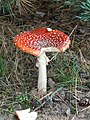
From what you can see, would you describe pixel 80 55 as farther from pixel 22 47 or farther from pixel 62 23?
pixel 22 47

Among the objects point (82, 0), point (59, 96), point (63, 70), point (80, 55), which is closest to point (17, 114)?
point (59, 96)

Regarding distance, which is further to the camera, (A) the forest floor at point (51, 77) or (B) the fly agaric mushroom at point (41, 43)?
(A) the forest floor at point (51, 77)

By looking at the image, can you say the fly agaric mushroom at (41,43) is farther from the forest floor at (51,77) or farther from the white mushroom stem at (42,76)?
the forest floor at (51,77)

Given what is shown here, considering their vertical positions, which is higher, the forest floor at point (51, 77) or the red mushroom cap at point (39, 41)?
the red mushroom cap at point (39, 41)

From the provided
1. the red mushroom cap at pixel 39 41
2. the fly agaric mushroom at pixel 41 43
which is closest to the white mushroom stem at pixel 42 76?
the fly agaric mushroom at pixel 41 43

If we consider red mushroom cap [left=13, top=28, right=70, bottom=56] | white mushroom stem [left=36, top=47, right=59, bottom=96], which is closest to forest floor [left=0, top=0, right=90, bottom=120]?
white mushroom stem [left=36, top=47, right=59, bottom=96]

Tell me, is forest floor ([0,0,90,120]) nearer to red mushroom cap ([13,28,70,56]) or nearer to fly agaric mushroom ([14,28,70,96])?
fly agaric mushroom ([14,28,70,96])

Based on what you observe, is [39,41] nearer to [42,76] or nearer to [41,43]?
[41,43]

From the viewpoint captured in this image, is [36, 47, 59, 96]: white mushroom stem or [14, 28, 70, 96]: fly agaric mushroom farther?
[36, 47, 59, 96]: white mushroom stem

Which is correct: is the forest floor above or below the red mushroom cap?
below
